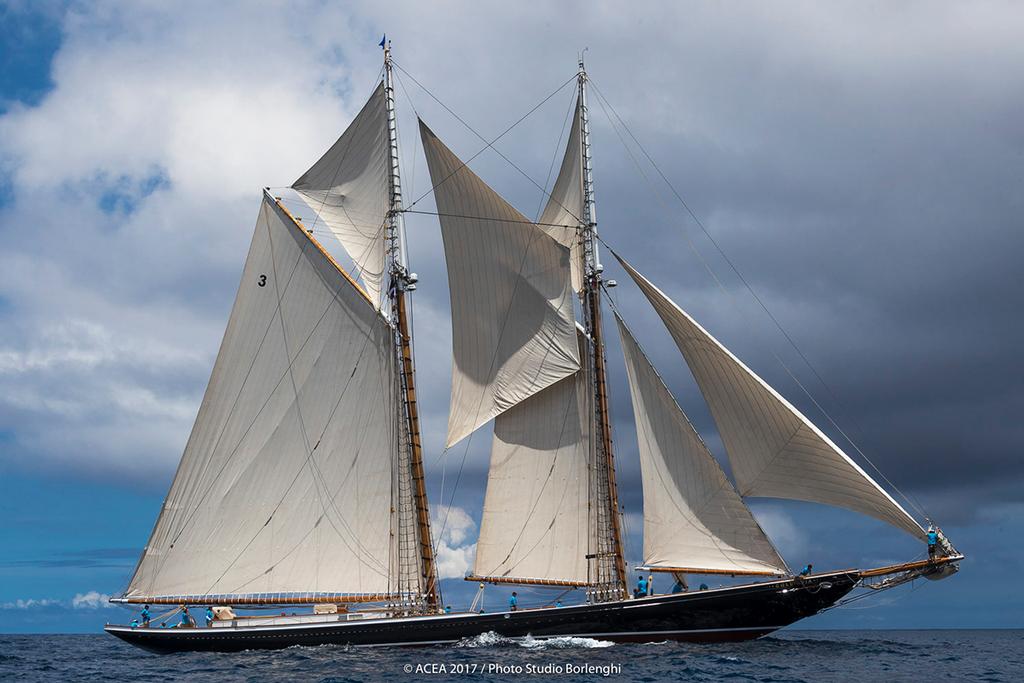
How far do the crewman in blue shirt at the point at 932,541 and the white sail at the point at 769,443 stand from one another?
0.46 metres

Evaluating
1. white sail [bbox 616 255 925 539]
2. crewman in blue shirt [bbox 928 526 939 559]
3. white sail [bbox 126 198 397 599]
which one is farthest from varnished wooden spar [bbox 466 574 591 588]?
crewman in blue shirt [bbox 928 526 939 559]

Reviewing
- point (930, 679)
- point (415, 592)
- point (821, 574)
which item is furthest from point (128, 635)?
point (930, 679)

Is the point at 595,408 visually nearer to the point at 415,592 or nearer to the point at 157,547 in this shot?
the point at 415,592

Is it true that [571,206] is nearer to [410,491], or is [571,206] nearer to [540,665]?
[410,491]

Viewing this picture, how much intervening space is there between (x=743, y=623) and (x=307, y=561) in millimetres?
20897

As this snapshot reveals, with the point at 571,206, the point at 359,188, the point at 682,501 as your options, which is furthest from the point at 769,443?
the point at 359,188

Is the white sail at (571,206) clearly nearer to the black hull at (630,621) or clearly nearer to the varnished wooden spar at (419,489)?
the varnished wooden spar at (419,489)

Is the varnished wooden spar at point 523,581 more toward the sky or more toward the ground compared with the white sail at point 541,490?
more toward the ground

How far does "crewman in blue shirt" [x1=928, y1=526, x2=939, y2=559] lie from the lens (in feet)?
144

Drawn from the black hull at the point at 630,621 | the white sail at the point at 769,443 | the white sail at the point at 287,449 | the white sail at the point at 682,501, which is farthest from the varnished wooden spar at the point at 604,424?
the white sail at the point at 287,449

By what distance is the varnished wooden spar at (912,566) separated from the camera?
4481 centimetres

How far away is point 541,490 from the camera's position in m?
54.1

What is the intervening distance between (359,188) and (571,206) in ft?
37.8

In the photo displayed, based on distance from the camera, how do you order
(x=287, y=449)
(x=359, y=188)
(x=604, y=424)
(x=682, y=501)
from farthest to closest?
(x=359, y=188) → (x=604, y=424) → (x=287, y=449) → (x=682, y=501)
